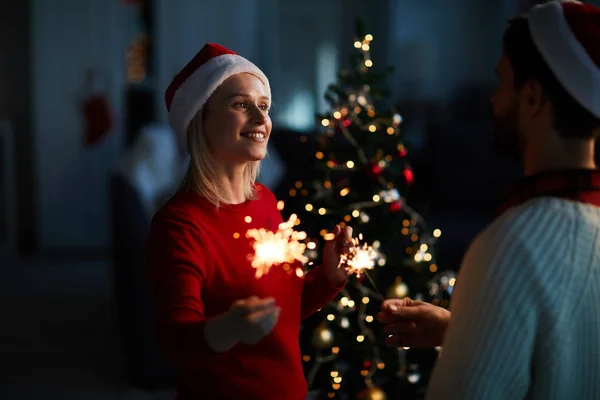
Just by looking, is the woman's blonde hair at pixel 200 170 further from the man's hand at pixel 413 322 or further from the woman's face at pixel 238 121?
the man's hand at pixel 413 322

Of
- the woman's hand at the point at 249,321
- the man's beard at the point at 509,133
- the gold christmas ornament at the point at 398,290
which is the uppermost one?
the man's beard at the point at 509,133

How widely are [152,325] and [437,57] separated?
14.7 feet

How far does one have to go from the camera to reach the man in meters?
0.99

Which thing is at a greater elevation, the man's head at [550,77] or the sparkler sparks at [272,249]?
the man's head at [550,77]

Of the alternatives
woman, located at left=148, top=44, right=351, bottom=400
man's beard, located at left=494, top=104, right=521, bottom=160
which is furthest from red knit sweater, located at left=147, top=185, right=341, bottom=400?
man's beard, located at left=494, top=104, right=521, bottom=160

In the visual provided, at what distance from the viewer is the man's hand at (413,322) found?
1271 mm

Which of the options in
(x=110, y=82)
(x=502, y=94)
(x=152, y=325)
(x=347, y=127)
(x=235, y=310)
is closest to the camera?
(x=235, y=310)

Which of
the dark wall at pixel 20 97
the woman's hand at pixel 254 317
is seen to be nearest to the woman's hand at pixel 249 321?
the woman's hand at pixel 254 317

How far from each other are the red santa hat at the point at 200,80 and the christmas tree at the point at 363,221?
2.74 ft

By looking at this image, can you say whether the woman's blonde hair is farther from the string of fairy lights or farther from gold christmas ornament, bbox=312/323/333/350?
gold christmas ornament, bbox=312/323/333/350

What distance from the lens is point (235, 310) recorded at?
3.15 ft

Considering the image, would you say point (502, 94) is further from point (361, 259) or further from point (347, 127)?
point (347, 127)

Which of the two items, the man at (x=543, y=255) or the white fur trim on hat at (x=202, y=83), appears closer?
the man at (x=543, y=255)

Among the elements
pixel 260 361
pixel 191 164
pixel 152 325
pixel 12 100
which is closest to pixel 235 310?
pixel 260 361
